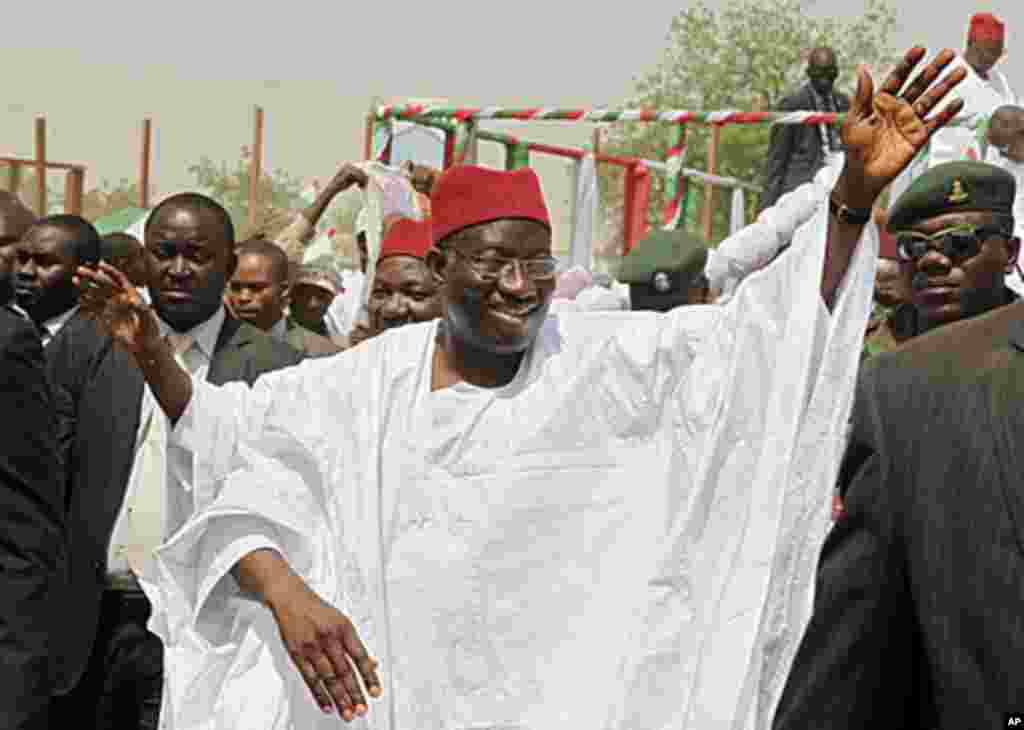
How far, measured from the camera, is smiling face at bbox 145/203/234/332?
7.18 meters

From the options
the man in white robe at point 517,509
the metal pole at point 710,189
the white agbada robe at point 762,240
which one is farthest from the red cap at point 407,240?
the metal pole at point 710,189

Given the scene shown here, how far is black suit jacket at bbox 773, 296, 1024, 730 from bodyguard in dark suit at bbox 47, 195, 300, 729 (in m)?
4.35

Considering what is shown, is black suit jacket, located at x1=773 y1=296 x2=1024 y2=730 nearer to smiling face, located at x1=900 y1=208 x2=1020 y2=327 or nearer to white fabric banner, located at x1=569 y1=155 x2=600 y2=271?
smiling face, located at x1=900 y1=208 x2=1020 y2=327

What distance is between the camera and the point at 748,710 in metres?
4.68

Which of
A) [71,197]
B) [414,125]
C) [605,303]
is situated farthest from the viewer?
[71,197]

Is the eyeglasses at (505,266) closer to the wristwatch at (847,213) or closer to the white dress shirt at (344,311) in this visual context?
the wristwatch at (847,213)

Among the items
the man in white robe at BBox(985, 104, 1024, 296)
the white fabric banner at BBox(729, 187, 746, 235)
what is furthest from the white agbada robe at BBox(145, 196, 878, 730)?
the white fabric banner at BBox(729, 187, 746, 235)

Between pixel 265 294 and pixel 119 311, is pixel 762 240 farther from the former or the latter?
pixel 119 311

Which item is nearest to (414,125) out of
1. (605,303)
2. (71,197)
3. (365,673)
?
(605,303)

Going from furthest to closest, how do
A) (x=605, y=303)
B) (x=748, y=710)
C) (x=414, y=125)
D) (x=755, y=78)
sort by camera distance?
(x=755, y=78) < (x=414, y=125) < (x=605, y=303) < (x=748, y=710)

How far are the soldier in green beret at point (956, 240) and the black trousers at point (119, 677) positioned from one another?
2.66 m

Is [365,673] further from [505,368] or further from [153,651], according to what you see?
[153,651]

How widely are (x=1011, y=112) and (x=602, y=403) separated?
4.46 m

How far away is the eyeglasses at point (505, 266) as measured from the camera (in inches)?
217
